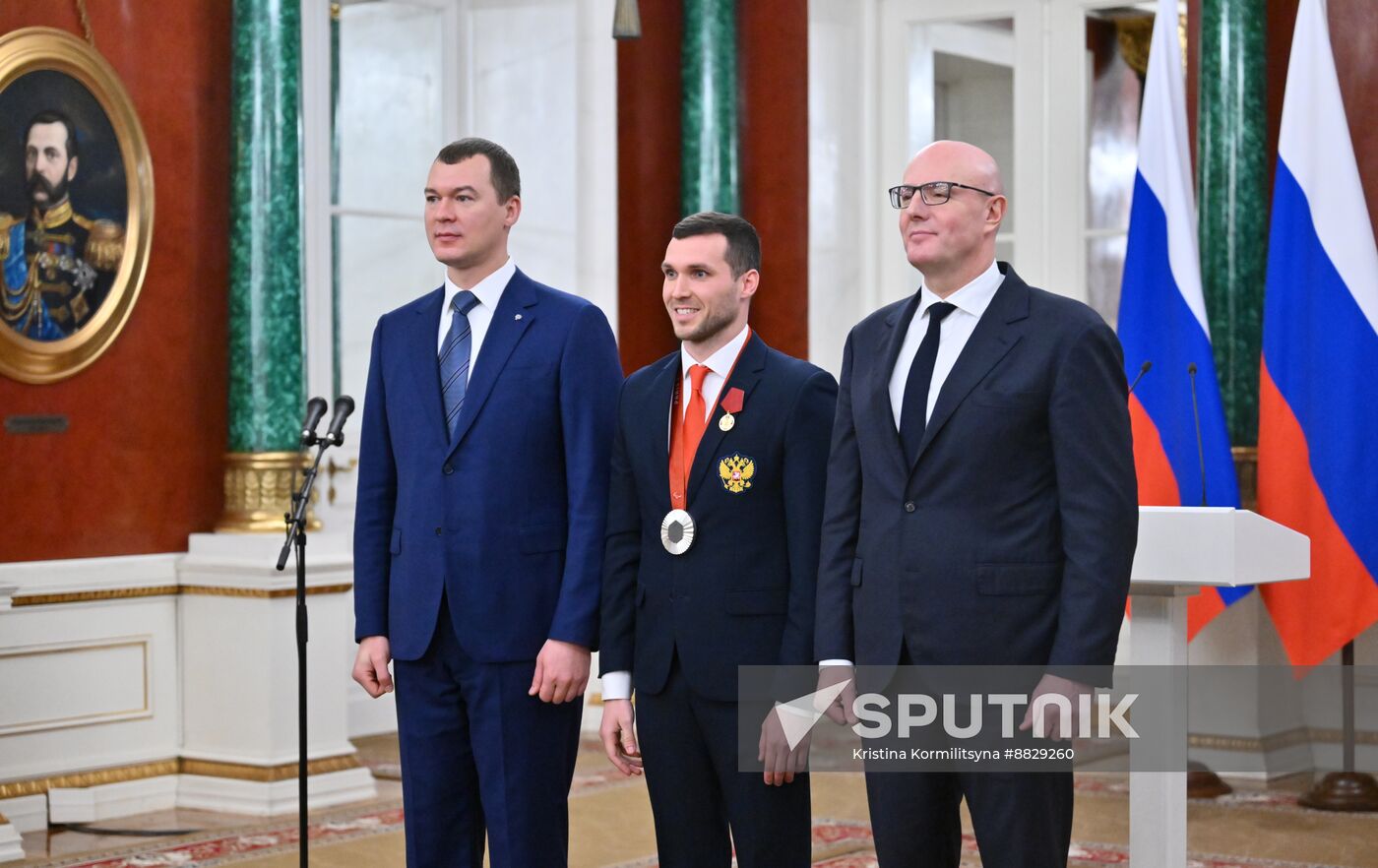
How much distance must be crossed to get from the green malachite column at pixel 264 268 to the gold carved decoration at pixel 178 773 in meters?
0.80

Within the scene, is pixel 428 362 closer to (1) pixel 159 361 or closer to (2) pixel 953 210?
(2) pixel 953 210

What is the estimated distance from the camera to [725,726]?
9.37ft

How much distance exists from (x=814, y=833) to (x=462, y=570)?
2.54 meters

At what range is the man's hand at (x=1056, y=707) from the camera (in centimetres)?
253

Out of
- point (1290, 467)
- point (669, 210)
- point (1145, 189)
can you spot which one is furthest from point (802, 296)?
point (1290, 467)

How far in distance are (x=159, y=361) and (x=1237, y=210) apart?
3759mm

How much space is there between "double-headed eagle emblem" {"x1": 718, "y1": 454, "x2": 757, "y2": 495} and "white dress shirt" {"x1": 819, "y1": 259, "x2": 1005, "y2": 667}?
0.93 ft

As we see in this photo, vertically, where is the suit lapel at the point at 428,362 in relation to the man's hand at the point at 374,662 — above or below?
above

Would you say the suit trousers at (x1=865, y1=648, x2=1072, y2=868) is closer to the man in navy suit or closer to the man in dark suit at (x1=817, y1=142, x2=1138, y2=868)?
the man in dark suit at (x1=817, y1=142, x2=1138, y2=868)

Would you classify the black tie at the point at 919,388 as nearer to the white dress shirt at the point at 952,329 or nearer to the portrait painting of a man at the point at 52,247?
the white dress shirt at the point at 952,329

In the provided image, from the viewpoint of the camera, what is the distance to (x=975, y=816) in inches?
106

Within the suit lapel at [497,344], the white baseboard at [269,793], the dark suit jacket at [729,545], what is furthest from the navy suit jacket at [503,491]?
the white baseboard at [269,793]

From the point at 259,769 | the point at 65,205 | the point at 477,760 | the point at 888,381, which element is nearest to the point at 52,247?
the point at 65,205

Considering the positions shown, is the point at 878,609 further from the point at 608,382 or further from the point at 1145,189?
the point at 1145,189
